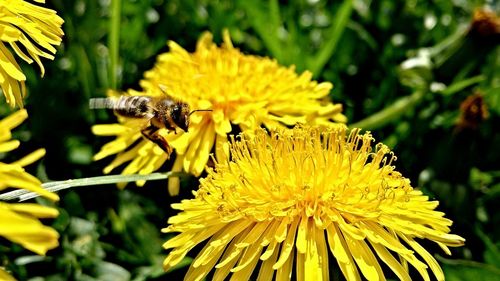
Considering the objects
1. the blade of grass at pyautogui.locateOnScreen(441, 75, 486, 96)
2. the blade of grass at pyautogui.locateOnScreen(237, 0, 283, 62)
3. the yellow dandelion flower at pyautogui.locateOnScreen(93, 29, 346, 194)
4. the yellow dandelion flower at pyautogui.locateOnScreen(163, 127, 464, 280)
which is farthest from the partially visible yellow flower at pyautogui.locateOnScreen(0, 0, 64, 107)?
the blade of grass at pyautogui.locateOnScreen(441, 75, 486, 96)

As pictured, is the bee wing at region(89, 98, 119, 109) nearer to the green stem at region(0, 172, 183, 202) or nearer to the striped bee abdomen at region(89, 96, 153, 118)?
the striped bee abdomen at region(89, 96, 153, 118)

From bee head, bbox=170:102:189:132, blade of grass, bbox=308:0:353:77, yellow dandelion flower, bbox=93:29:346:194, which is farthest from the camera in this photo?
blade of grass, bbox=308:0:353:77

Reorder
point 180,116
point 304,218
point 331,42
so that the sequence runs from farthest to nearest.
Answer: point 331,42, point 180,116, point 304,218

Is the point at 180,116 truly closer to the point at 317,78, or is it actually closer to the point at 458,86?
the point at 317,78

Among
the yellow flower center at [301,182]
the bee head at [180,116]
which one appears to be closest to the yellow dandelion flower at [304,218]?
the yellow flower center at [301,182]

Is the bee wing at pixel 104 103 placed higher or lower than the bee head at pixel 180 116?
higher

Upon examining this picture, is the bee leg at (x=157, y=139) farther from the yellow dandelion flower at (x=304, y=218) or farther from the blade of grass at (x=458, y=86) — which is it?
the blade of grass at (x=458, y=86)

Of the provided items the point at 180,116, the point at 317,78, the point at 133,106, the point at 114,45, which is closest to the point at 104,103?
the point at 133,106

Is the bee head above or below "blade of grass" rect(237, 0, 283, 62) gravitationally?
below
